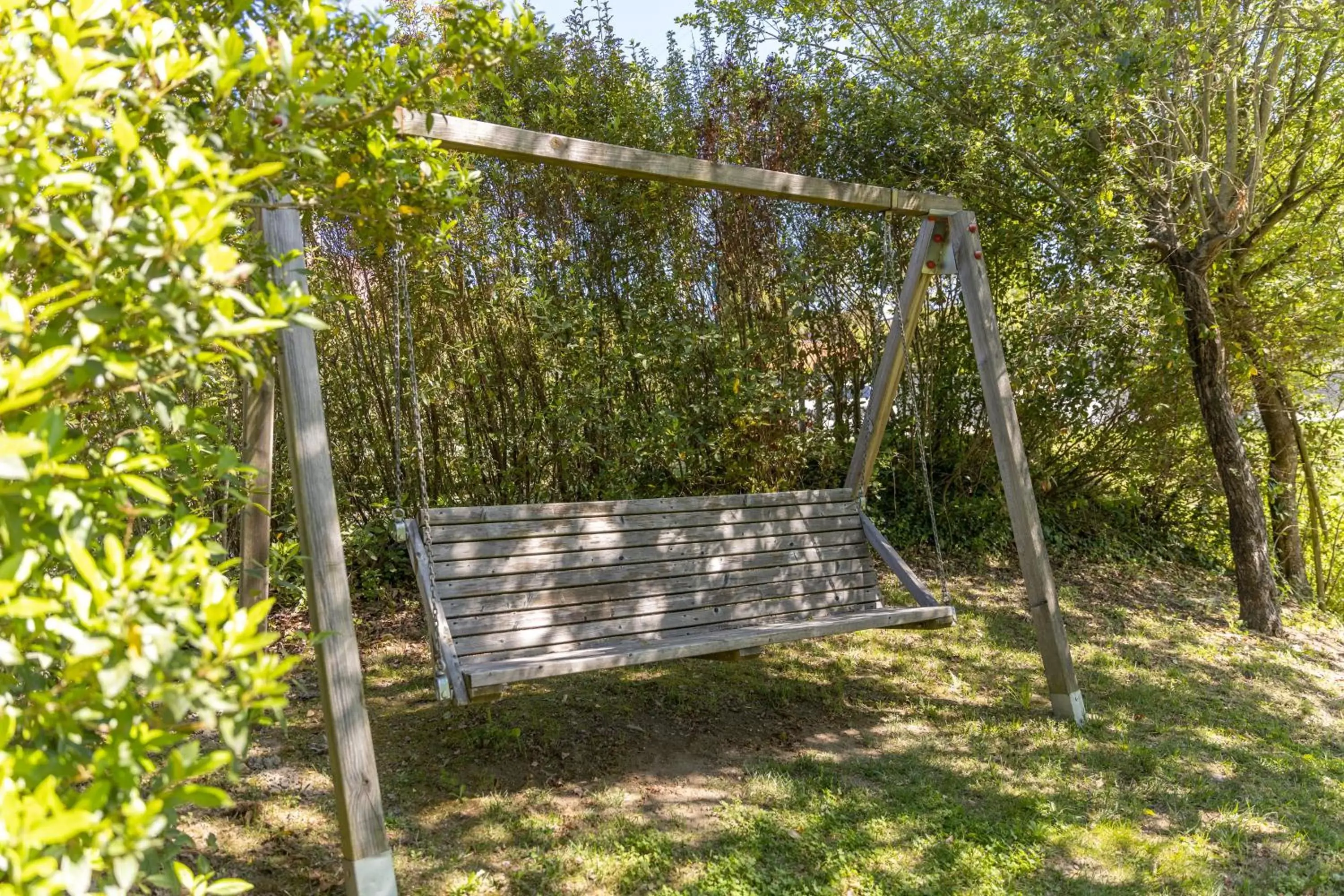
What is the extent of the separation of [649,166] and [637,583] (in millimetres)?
1658

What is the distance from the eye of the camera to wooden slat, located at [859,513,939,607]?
407 cm

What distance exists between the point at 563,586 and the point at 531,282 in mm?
2166

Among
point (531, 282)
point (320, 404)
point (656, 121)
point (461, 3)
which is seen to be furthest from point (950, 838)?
point (656, 121)

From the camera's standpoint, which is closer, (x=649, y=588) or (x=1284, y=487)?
(x=649, y=588)

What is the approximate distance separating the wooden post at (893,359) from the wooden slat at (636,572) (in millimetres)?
444

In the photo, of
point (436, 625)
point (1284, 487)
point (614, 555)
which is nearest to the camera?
point (436, 625)

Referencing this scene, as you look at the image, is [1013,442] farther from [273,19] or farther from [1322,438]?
[1322,438]

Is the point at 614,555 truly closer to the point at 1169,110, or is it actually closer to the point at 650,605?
the point at 650,605

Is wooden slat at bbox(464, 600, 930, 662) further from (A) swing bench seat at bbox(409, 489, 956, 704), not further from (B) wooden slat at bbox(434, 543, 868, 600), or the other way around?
(B) wooden slat at bbox(434, 543, 868, 600)

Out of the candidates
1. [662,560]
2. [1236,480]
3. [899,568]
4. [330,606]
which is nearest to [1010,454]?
[899,568]

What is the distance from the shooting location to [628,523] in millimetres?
3975

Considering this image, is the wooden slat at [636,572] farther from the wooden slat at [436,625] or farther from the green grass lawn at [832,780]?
the green grass lawn at [832,780]

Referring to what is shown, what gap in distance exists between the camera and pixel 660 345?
550 cm

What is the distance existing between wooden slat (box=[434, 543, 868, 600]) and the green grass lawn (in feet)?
2.17
